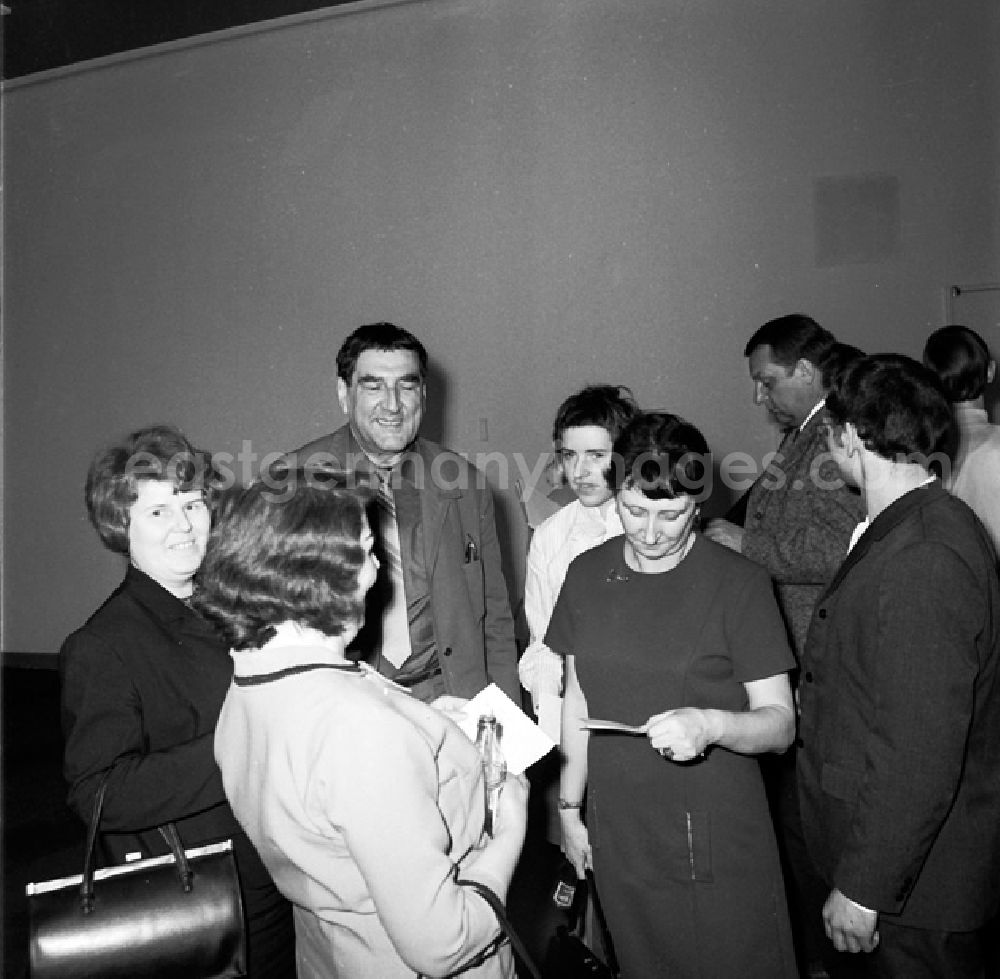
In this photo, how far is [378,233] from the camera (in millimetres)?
6477

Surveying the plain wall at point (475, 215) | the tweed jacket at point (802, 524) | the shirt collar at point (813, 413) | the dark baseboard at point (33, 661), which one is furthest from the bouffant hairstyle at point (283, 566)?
the dark baseboard at point (33, 661)

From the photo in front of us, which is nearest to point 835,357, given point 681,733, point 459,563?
point 459,563

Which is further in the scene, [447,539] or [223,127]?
[223,127]

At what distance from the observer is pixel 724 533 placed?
3145 mm

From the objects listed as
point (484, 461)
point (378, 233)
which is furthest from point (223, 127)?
point (484, 461)

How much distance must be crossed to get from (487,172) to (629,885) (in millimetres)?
5234

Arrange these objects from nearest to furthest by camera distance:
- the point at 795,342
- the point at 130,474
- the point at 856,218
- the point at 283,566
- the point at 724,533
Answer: the point at 283,566 → the point at 130,474 → the point at 724,533 → the point at 795,342 → the point at 856,218

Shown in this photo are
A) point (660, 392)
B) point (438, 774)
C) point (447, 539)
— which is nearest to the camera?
point (438, 774)

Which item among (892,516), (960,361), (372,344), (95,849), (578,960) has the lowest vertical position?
(578,960)

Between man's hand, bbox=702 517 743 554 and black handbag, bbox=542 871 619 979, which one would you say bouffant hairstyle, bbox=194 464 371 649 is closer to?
black handbag, bbox=542 871 619 979

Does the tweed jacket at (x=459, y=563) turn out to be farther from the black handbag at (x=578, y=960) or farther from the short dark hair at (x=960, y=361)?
the short dark hair at (x=960, y=361)

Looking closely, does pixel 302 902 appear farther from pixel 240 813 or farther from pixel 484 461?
pixel 484 461

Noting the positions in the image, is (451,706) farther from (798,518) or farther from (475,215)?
(475,215)

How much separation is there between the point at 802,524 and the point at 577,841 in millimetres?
1235
